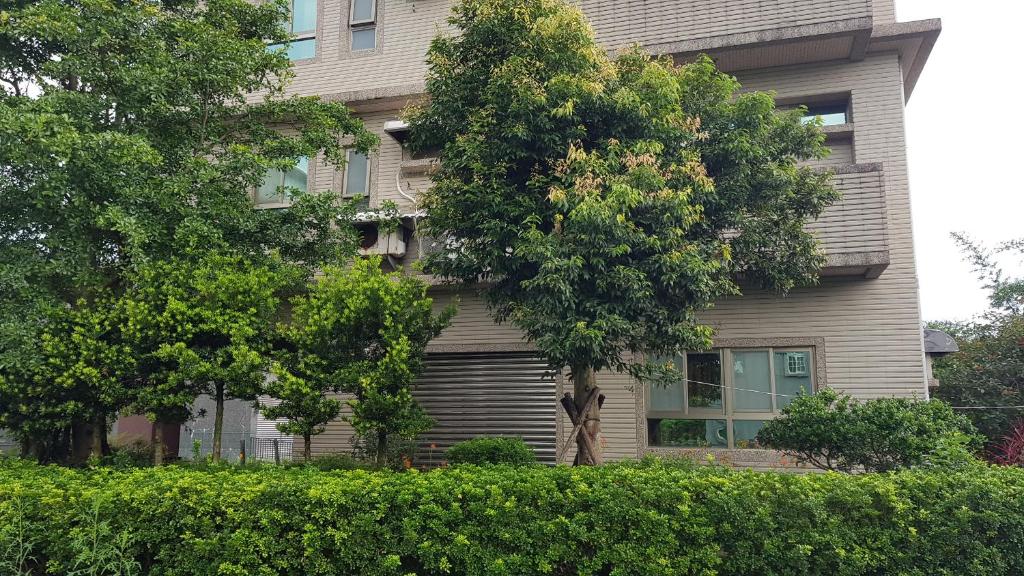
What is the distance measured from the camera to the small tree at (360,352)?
7.71 meters

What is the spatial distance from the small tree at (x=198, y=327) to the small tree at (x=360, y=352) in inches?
16.7

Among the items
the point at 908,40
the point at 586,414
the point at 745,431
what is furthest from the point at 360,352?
the point at 908,40

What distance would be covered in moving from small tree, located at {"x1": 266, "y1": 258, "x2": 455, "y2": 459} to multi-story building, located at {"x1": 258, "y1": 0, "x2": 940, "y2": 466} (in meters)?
3.12

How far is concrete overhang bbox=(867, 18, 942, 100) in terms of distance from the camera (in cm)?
1018

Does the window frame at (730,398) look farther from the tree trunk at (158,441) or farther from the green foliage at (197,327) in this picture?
the tree trunk at (158,441)

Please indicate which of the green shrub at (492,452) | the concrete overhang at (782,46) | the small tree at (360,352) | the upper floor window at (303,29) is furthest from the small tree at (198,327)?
the concrete overhang at (782,46)

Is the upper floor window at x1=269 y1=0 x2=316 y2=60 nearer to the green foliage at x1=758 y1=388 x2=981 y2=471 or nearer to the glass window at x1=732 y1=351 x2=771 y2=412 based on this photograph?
the glass window at x1=732 y1=351 x2=771 y2=412

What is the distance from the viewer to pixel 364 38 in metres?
13.2

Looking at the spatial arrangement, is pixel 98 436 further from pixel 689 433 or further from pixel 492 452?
pixel 689 433

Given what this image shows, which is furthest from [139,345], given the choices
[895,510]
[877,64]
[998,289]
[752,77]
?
[998,289]

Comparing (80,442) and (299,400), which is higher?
(299,400)

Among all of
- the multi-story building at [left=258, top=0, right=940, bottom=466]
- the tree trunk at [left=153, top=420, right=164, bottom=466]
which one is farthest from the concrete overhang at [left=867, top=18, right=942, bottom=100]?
the tree trunk at [left=153, top=420, right=164, bottom=466]

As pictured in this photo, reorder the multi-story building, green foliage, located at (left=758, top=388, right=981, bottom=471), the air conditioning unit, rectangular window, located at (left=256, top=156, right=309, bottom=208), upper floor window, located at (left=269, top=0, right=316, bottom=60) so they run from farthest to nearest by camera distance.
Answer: upper floor window, located at (left=269, top=0, right=316, bottom=60), rectangular window, located at (left=256, top=156, right=309, bottom=208), the air conditioning unit, the multi-story building, green foliage, located at (left=758, top=388, right=981, bottom=471)

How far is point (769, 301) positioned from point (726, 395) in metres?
1.77
